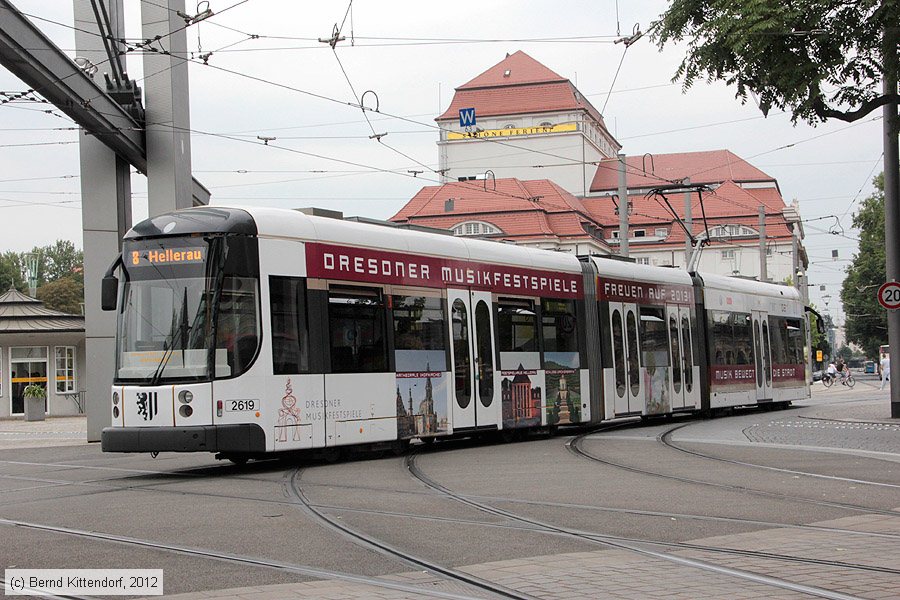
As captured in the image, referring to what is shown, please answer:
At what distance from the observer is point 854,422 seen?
81.3ft

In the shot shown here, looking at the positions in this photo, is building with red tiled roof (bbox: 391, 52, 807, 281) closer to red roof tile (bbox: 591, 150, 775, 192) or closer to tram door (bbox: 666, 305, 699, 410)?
red roof tile (bbox: 591, 150, 775, 192)

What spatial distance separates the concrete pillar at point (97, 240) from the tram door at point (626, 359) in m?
10.2

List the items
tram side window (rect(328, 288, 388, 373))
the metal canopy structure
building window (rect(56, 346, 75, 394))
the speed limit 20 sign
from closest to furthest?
tram side window (rect(328, 288, 388, 373))
the metal canopy structure
the speed limit 20 sign
building window (rect(56, 346, 75, 394))

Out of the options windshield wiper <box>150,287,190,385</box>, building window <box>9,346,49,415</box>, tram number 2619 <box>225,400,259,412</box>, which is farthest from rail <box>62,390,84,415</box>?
tram number 2619 <box>225,400,259,412</box>

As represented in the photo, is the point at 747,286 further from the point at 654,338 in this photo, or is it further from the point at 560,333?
the point at 560,333

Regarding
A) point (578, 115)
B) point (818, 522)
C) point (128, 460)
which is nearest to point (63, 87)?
point (128, 460)

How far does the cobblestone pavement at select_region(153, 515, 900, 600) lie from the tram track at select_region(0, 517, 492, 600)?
0.12m

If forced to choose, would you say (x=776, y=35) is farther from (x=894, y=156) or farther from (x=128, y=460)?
(x=128, y=460)

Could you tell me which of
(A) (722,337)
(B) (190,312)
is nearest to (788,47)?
(B) (190,312)

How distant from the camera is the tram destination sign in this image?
1609cm

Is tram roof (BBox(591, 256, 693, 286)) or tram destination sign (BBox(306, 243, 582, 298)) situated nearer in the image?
tram destination sign (BBox(306, 243, 582, 298))

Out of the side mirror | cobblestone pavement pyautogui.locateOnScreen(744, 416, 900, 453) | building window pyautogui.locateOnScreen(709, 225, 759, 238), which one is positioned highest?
building window pyautogui.locateOnScreen(709, 225, 759, 238)

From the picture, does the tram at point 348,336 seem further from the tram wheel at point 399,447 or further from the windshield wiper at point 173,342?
the tram wheel at point 399,447

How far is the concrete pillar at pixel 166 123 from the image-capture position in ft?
82.0
